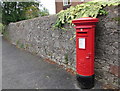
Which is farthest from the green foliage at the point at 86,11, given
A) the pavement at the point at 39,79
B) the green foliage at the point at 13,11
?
the green foliage at the point at 13,11

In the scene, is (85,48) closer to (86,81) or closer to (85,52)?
(85,52)

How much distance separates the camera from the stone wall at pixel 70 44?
2.61m

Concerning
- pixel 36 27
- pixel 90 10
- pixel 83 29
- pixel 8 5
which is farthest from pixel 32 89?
pixel 8 5

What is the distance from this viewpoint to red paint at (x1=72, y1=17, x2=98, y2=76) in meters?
2.41

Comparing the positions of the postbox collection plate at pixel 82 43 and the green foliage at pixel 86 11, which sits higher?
the green foliage at pixel 86 11

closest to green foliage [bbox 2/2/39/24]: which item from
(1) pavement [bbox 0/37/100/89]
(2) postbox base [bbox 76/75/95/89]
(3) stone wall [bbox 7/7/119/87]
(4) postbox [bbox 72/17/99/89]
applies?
(3) stone wall [bbox 7/7/119/87]

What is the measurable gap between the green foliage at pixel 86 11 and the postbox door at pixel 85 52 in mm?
629

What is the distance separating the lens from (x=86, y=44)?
2510 mm

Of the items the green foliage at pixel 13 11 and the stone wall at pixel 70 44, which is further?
the green foliage at pixel 13 11

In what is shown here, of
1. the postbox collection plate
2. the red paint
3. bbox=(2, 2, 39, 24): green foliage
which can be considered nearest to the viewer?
the red paint

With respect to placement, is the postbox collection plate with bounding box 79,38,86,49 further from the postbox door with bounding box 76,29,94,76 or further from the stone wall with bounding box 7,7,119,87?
the stone wall with bounding box 7,7,119,87

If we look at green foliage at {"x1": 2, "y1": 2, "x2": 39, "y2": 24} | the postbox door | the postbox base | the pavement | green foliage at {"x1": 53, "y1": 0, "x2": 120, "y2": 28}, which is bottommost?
the pavement

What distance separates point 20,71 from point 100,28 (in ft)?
10.6

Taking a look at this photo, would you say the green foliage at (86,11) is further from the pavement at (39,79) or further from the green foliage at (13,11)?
the green foliage at (13,11)
